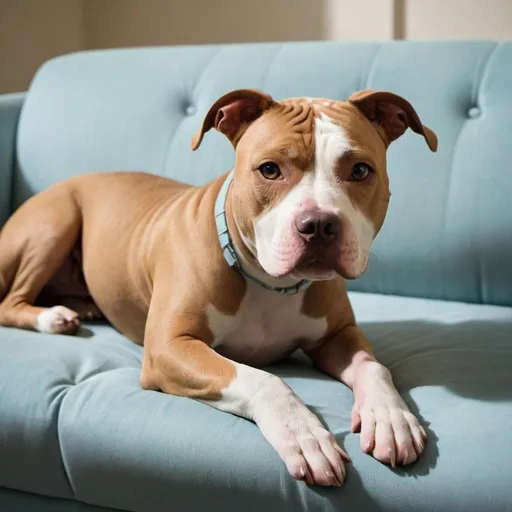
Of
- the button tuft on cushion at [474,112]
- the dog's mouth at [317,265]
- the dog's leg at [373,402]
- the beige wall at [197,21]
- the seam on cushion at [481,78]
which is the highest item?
the beige wall at [197,21]

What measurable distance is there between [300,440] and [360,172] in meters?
0.51

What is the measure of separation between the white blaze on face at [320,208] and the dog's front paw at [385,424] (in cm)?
22

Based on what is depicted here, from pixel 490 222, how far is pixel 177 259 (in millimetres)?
833

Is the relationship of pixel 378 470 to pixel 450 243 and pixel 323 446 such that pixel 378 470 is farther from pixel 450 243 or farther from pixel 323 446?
pixel 450 243

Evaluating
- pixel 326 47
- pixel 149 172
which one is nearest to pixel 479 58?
pixel 326 47

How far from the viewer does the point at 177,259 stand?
5.74ft

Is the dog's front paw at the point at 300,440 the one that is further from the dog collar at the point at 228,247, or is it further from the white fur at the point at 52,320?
the white fur at the point at 52,320

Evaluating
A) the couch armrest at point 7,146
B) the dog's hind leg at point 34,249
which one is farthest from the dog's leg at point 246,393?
the couch armrest at point 7,146

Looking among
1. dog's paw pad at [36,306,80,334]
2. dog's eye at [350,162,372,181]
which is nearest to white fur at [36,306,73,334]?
dog's paw pad at [36,306,80,334]

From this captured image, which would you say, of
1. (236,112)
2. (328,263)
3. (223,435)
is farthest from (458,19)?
(223,435)

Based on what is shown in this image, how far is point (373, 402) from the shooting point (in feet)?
4.62

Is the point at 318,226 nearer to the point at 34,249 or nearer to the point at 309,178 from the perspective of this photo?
the point at 309,178

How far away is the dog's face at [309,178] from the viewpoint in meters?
1.41

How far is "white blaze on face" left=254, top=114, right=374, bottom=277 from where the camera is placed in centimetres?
141
